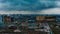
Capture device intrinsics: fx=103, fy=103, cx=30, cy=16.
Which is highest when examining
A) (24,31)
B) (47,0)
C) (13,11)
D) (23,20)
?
(47,0)

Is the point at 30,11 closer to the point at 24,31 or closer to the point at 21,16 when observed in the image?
the point at 21,16

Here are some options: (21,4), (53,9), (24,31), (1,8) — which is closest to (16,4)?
(21,4)

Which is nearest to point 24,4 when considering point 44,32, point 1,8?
point 1,8

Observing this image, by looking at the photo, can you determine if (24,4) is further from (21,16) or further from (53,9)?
(53,9)

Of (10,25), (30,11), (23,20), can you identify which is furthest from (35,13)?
(10,25)

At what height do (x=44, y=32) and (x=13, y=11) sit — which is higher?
(x=13, y=11)

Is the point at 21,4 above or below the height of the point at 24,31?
above

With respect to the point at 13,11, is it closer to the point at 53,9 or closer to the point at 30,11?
the point at 30,11

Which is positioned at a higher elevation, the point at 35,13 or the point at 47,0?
the point at 47,0
